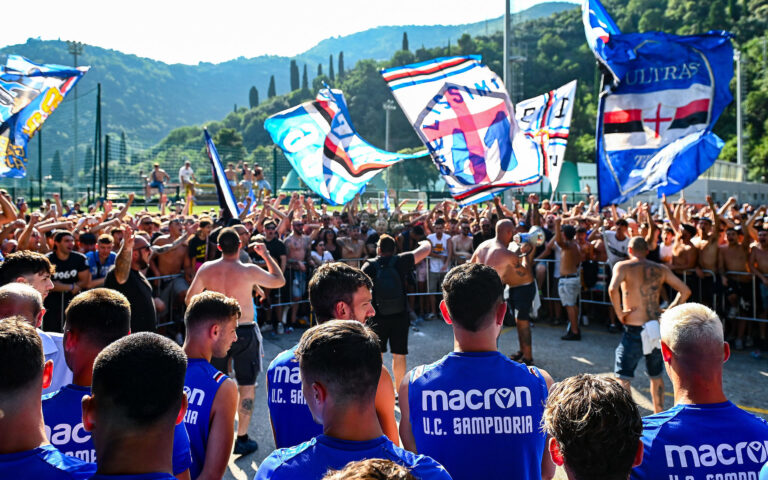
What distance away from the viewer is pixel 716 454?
7.93 feet

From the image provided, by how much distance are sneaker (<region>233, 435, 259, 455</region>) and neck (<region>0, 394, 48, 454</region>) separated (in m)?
3.68

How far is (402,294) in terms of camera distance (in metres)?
7.04

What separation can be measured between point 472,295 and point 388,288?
12.8 ft

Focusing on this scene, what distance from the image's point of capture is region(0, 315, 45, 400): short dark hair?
2.12m

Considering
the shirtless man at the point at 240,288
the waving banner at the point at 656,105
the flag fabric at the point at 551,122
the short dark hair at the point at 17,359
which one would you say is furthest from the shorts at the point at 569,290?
the short dark hair at the point at 17,359

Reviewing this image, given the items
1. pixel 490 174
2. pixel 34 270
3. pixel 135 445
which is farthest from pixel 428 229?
pixel 135 445

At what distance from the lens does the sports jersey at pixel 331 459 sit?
6.61 feet

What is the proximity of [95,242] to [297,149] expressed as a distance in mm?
4383

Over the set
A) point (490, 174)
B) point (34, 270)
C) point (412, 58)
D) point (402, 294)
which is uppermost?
point (412, 58)

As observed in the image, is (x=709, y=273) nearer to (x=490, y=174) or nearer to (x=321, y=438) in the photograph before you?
(x=490, y=174)

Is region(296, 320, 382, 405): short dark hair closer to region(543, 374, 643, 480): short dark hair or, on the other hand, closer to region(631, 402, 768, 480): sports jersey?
region(543, 374, 643, 480): short dark hair

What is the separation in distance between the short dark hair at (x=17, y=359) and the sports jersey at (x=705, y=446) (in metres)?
2.39

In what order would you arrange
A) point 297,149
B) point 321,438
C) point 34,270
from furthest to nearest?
point 297,149, point 34,270, point 321,438

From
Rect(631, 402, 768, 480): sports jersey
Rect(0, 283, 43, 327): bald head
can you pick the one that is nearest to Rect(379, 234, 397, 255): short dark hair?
Rect(0, 283, 43, 327): bald head
